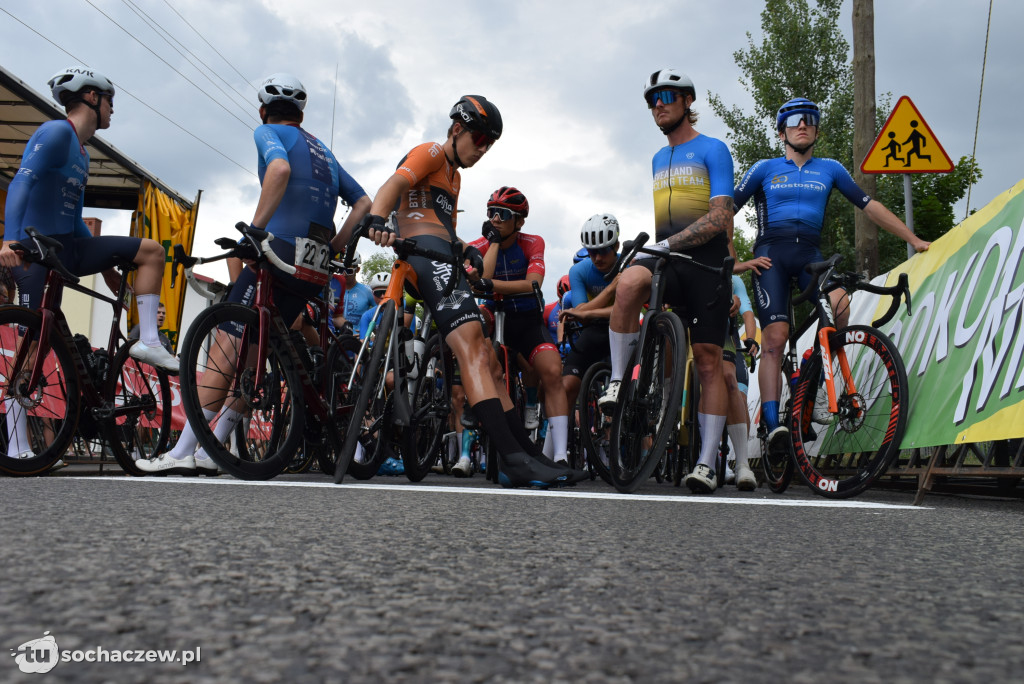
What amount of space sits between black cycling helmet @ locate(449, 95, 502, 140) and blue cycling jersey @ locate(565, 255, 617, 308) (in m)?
2.56

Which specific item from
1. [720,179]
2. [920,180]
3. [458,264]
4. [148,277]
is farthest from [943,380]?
[920,180]

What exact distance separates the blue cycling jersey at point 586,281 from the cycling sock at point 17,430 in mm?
4239

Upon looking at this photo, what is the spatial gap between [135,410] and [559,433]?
2784 mm

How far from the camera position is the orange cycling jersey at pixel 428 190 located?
480 cm

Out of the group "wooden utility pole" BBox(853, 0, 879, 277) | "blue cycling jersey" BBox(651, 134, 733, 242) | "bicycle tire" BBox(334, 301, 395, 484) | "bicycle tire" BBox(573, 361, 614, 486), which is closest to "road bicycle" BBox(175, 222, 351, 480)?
"bicycle tire" BBox(334, 301, 395, 484)

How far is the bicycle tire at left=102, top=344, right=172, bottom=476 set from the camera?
16.4 ft

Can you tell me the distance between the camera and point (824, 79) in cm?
3222

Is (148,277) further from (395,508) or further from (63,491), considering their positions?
(395,508)

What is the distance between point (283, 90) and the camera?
17.7 feet

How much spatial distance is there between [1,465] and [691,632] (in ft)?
13.5

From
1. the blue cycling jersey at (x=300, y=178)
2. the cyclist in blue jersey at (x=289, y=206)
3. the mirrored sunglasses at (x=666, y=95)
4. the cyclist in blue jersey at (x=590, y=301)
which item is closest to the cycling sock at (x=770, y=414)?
the cyclist in blue jersey at (x=590, y=301)

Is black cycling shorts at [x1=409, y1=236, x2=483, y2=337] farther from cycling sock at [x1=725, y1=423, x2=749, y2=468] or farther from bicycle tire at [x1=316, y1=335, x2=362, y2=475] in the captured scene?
cycling sock at [x1=725, y1=423, x2=749, y2=468]

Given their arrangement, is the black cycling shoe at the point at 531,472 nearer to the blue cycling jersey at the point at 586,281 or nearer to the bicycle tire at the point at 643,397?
the bicycle tire at the point at 643,397

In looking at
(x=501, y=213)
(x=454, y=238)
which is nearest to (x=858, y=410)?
(x=454, y=238)
